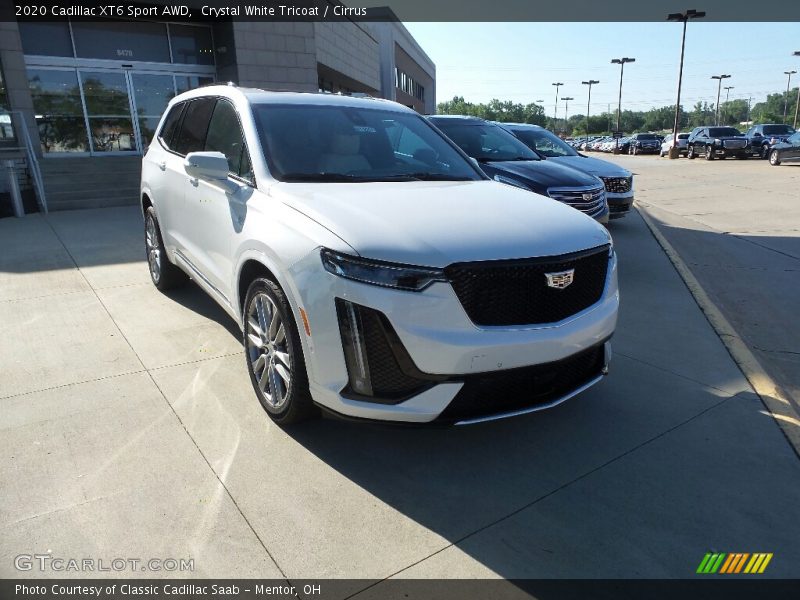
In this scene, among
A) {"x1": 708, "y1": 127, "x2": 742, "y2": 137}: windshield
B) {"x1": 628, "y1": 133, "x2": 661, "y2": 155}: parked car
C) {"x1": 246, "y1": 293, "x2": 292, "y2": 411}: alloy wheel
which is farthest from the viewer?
{"x1": 628, "y1": 133, "x2": 661, "y2": 155}: parked car

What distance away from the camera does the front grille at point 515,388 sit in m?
2.61

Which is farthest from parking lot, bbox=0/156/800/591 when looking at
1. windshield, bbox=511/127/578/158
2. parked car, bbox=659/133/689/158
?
parked car, bbox=659/133/689/158

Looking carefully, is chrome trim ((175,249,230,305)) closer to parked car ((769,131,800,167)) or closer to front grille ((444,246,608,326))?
front grille ((444,246,608,326))

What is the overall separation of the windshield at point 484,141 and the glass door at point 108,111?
1244 cm

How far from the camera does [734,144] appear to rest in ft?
102

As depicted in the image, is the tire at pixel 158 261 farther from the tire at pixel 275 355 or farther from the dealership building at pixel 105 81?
the dealership building at pixel 105 81

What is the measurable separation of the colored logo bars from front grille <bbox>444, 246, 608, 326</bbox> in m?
1.20

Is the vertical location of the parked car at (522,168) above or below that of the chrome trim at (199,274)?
above

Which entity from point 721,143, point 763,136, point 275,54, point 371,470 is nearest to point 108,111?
point 275,54

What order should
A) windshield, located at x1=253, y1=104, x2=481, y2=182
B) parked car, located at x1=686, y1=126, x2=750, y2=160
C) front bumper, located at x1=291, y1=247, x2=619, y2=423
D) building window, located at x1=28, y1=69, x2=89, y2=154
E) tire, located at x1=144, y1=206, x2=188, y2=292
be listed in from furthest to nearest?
1. parked car, located at x1=686, y1=126, x2=750, y2=160
2. building window, located at x1=28, y1=69, x2=89, y2=154
3. tire, located at x1=144, y1=206, x2=188, y2=292
4. windshield, located at x1=253, y1=104, x2=481, y2=182
5. front bumper, located at x1=291, y1=247, x2=619, y2=423

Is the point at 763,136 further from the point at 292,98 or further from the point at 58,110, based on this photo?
the point at 292,98

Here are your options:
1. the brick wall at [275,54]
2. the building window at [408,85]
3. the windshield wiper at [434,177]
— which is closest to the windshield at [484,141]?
the windshield wiper at [434,177]

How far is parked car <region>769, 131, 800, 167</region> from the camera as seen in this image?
25.7 m

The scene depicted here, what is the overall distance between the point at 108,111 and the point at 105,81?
34.5 inches
